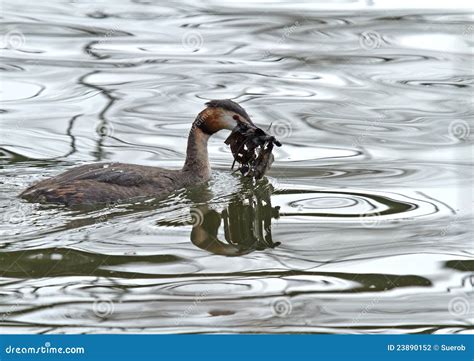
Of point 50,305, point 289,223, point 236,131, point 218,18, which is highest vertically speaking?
point 218,18

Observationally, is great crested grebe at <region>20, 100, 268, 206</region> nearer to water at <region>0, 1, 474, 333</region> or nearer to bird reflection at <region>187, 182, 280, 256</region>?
water at <region>0, 1, 474, 333</region>

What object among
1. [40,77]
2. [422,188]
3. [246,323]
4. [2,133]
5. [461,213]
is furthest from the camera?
[40,77]

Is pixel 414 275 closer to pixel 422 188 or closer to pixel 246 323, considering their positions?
pixel 246 323

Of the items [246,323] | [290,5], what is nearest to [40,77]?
[290,5]

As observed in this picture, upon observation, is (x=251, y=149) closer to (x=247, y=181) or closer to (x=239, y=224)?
(x=247, y=181)

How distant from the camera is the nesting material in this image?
35.1 ft

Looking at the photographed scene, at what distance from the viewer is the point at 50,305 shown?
7926 mm

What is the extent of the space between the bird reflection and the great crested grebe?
45cm

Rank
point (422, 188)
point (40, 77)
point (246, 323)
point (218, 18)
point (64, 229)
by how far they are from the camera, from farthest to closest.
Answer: point (218, 18)
point (40, 77)
point (422, 188)
point (64, 229)
point (246, 323)

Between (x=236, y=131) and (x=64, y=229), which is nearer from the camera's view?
(x=64, y=229)

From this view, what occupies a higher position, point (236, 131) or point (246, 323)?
point (236, 131)

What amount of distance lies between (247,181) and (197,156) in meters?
0.50

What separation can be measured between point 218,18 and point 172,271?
8.21 metres

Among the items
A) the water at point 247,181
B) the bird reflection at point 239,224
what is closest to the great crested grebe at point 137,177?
the water at point 247,181
